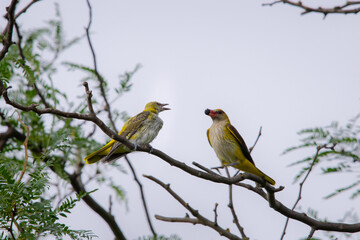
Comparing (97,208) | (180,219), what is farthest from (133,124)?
(180,219)

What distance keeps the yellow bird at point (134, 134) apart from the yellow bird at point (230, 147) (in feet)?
2.46

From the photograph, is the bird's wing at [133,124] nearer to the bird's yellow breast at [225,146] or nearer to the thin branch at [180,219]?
the bird's yellow breast at [225,146]

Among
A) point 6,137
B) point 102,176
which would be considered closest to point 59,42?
point 6,137

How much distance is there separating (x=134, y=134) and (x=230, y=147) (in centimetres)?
125

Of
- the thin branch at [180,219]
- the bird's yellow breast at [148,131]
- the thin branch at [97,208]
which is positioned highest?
the bird's yellow breast at [148,131]

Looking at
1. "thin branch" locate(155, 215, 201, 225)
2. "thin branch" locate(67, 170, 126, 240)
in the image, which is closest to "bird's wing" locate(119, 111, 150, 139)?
"thin branch" locate(67, 170, 126, 240)

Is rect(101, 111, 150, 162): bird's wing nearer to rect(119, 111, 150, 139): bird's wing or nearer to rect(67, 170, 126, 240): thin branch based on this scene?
rect(119, 111, 150, 139): bird's wing

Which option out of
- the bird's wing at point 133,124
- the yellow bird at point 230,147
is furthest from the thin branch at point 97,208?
the yellow bird at point 230,147

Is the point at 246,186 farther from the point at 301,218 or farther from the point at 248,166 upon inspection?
the point at 248,166

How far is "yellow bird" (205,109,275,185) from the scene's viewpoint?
5.00 metres

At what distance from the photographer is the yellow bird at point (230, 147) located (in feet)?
16.4

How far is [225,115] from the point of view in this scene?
5711 mm

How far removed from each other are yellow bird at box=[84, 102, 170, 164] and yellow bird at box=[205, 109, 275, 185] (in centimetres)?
75

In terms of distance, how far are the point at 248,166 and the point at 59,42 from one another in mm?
2847
